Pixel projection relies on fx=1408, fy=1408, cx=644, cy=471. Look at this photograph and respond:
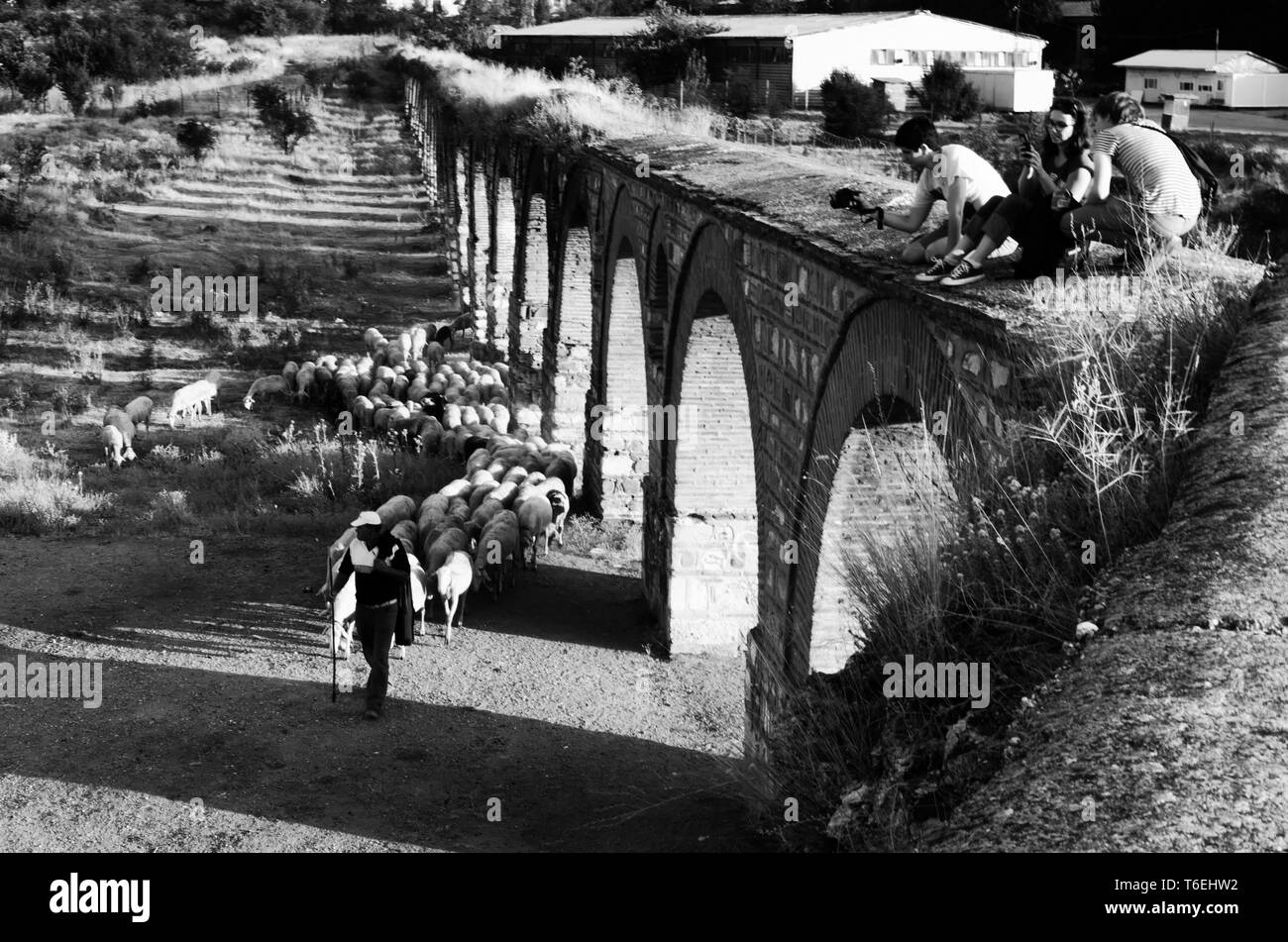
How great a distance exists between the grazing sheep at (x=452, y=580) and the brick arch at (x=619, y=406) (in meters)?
3.96

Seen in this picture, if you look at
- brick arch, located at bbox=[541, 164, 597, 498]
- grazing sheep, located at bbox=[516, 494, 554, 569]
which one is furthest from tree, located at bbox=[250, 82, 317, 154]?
grazing sheep, located at bbox=[516, 494, 554, 569]

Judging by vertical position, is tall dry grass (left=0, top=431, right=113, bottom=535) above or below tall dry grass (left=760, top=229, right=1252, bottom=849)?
below

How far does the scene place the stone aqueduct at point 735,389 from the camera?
743 centimetres

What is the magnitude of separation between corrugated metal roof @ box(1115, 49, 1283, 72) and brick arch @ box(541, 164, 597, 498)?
9.93 m

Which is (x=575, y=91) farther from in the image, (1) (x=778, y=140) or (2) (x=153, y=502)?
(2) (x=153, y=502)

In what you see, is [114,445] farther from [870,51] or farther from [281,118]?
[281,118]

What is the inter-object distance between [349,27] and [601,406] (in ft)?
246

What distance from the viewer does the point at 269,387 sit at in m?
22.9

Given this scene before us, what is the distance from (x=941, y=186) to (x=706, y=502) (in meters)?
Result: 6.63

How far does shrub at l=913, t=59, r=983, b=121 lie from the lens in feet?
79.6

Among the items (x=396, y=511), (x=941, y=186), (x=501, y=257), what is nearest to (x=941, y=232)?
(x=941, y=186)

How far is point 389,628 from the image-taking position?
11211mm

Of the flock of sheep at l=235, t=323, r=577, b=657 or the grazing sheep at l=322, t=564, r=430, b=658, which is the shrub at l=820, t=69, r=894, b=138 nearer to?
the flock of sheep at l=235, t=323, r=577, b=657

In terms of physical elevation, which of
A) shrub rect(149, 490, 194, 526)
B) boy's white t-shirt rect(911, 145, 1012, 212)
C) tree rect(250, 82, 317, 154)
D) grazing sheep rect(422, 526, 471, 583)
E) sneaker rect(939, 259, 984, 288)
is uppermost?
tree rect(250, 82, 317, 154)
